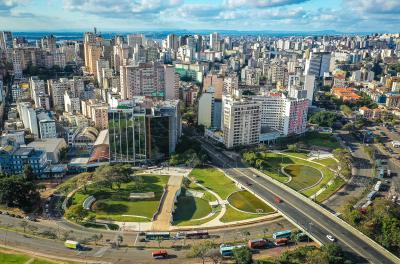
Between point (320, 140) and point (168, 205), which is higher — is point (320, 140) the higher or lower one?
the higher one

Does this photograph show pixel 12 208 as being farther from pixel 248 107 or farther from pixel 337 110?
pixel 337 110

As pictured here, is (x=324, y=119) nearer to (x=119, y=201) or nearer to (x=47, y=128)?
(x=119, y=201)

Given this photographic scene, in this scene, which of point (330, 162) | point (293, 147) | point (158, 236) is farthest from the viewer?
point (293, 147)

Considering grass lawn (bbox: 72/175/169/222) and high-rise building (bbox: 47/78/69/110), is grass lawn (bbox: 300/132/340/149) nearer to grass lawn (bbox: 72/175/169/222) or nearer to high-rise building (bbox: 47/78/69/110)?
grass lawn (bbox: 72/175/169/222)

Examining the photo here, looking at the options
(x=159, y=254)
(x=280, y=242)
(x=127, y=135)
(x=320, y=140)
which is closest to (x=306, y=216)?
(x=280, y=242)

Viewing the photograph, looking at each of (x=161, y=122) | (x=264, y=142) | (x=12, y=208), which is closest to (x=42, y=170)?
(x=12, y=208)

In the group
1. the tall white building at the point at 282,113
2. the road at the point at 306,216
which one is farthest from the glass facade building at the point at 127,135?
the tall white building at the point at 282,113
